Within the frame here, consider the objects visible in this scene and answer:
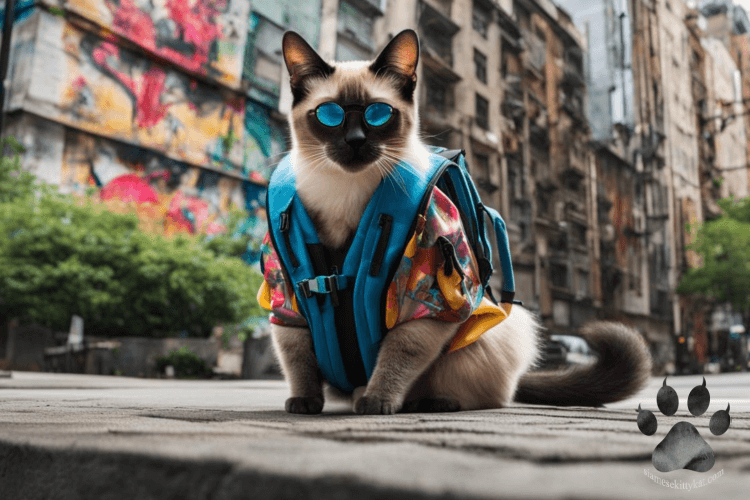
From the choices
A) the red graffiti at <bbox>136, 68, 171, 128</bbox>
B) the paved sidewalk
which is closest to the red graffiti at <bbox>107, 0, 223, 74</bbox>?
the red graffiti at <bbox>136, 68, 171, 128</bbox>

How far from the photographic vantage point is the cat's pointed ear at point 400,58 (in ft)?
7.92

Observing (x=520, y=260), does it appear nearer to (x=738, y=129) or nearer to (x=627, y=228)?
(x=627, y=228)

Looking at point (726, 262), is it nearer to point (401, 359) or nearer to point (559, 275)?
point (559, 275)

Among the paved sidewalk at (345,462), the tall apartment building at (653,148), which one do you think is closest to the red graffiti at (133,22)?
the paved sidewalk at (345,462)

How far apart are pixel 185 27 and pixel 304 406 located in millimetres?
13597

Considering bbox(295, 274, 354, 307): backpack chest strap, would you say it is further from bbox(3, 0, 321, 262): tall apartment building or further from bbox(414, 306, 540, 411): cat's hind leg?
bbox(3, 0, 321, 262): tall apartment building

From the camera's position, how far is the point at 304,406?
2.21m

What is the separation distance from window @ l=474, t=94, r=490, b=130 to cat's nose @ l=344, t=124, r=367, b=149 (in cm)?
1986

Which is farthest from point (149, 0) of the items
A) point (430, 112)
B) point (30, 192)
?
point (430, 112)

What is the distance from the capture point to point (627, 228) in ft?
99.9

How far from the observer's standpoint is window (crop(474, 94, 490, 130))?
21531 millimetres

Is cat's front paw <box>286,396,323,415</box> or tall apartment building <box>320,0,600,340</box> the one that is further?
tall apartment building <box>320,0,600,340</box>

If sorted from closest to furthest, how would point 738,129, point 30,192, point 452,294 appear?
1. point 452,294
2. point 30,192
3. point 738,129

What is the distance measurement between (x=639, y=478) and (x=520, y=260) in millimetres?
21634
